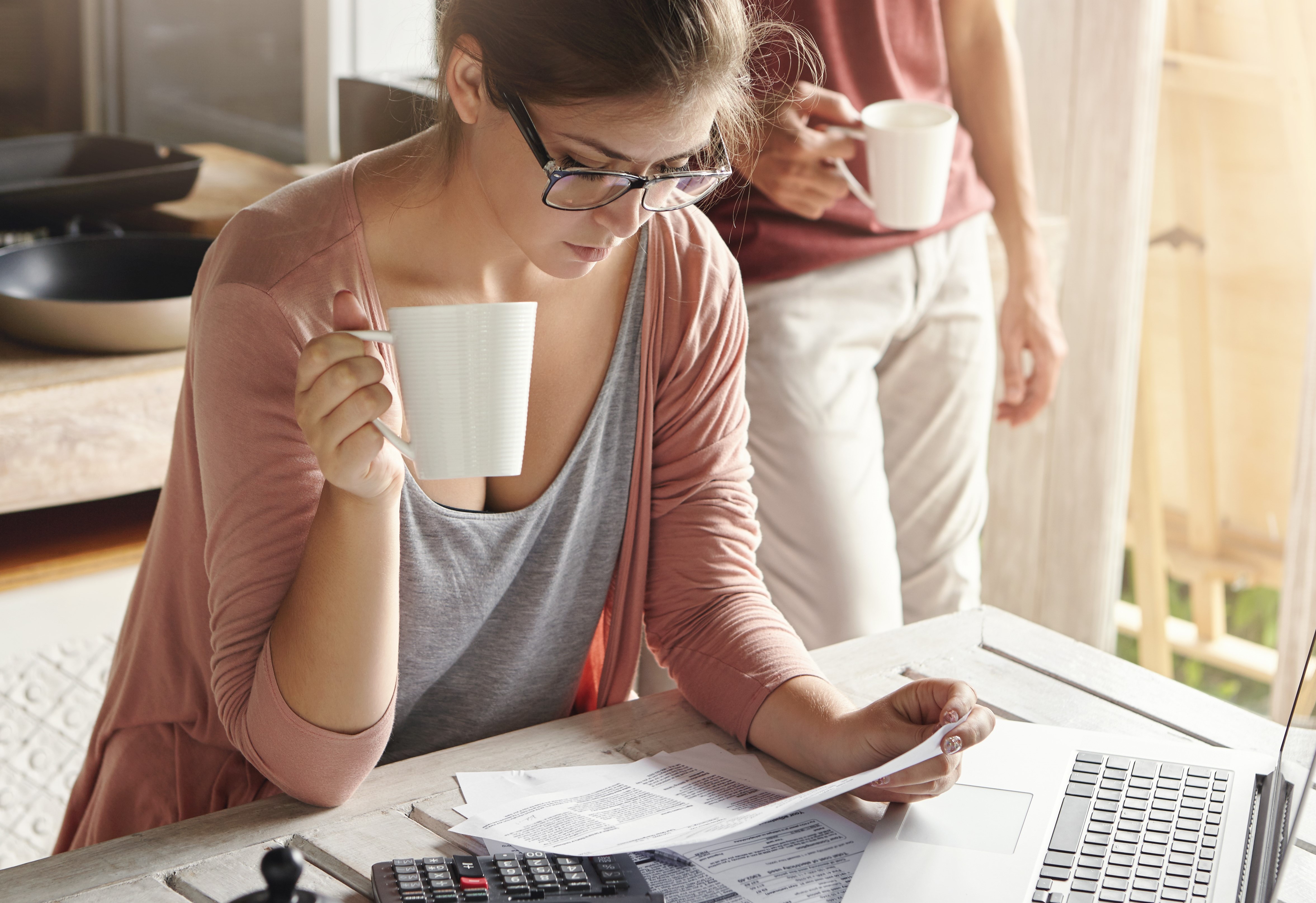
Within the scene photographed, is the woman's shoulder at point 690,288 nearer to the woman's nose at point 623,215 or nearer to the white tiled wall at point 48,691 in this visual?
the woman's nose at point 623,215

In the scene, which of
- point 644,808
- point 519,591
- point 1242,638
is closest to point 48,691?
point 519,591

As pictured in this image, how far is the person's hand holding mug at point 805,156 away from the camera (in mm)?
1482

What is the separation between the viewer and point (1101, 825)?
83 centimetres

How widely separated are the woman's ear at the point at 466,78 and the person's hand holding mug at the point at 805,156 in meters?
0.59

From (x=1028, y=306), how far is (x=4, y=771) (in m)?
1.49

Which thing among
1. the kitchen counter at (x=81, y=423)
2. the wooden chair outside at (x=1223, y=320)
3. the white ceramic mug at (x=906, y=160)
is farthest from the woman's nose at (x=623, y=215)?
the wooden chair outside at (x=1223, y=320)

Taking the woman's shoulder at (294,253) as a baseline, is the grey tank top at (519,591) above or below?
below

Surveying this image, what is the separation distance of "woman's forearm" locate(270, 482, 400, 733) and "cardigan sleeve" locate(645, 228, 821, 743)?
29cm

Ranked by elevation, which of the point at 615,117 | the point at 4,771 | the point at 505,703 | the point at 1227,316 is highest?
the point at 615,117

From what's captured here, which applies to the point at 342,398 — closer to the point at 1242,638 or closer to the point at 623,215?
the point at 623,215

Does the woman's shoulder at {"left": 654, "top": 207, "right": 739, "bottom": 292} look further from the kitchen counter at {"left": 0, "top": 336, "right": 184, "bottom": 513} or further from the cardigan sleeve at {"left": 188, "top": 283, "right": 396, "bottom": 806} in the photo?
the kitchen counter at {"left": 0, "top": 336, "right": 184, "bottom": 513}

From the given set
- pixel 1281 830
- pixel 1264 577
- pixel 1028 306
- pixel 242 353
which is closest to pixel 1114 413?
pixel 1264 577

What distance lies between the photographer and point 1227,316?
2463 mm

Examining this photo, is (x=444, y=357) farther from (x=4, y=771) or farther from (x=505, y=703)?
(x=4, y=771)
